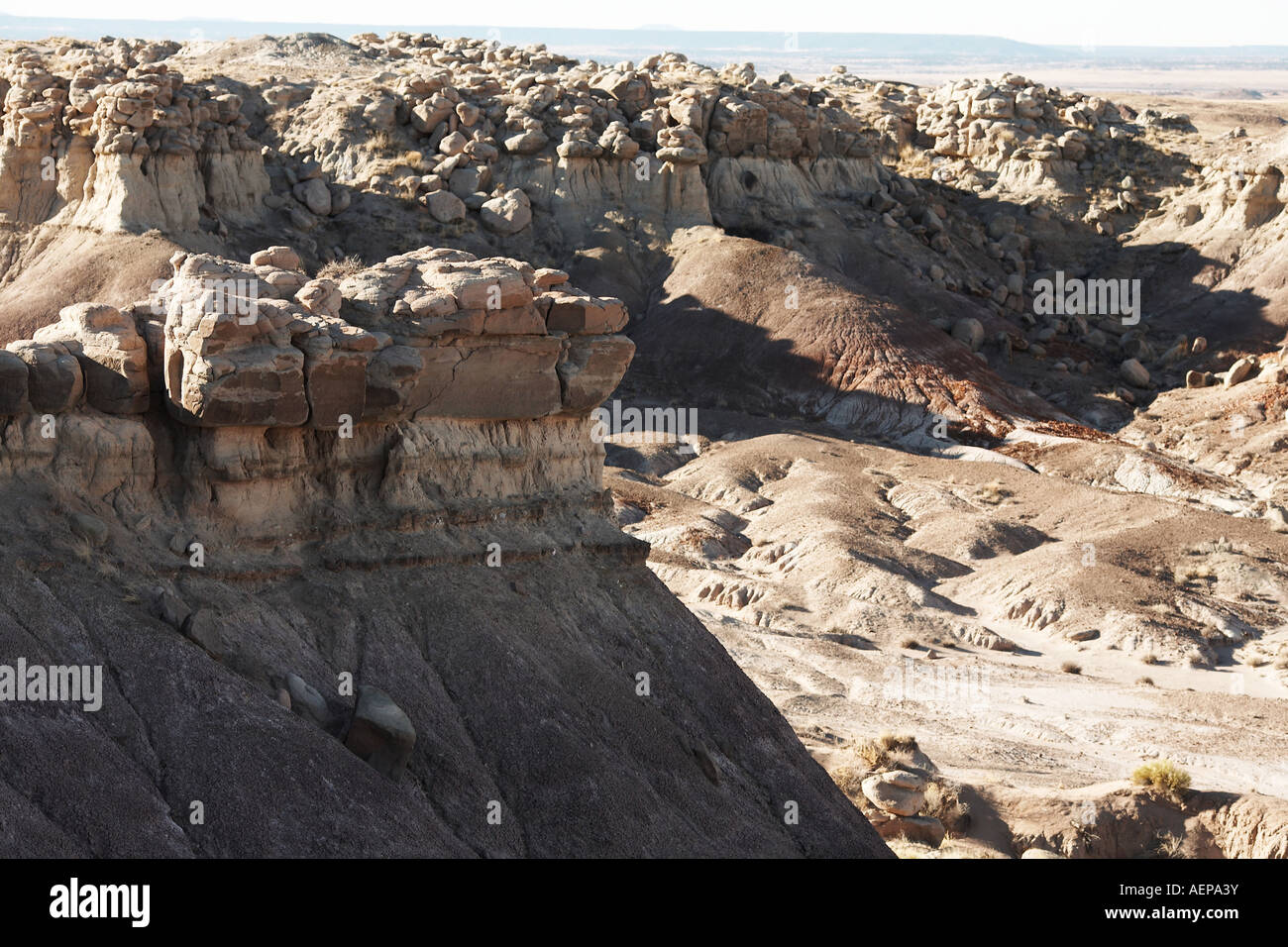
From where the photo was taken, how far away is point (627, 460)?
50406 mm

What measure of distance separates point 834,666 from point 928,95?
5455 centimetres

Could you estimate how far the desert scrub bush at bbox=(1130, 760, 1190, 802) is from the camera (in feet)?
86.2

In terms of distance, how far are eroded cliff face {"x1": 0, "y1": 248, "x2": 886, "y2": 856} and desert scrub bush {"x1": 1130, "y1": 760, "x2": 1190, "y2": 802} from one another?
790cm

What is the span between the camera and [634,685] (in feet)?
65.3

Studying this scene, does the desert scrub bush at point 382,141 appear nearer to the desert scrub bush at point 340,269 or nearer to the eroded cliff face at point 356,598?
the desert scrub bush at point 340,269

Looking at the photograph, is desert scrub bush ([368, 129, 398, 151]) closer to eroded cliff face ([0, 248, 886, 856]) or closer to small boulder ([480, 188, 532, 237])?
small boulder ([480, 188, 532, 237])

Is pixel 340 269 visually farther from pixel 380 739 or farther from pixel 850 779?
pixel 380 739

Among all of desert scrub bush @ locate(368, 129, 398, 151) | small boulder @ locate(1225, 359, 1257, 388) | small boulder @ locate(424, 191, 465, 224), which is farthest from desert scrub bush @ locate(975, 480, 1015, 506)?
desert scrub bush @ locate(368, 129, 398, 151)

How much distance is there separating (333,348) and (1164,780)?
49.5 feet

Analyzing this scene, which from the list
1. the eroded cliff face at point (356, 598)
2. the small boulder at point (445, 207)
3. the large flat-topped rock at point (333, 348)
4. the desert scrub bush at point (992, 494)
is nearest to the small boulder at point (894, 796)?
the eroded cliff face at point (356, 598)

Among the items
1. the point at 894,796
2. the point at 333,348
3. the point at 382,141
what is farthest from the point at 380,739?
the point at 382,141
